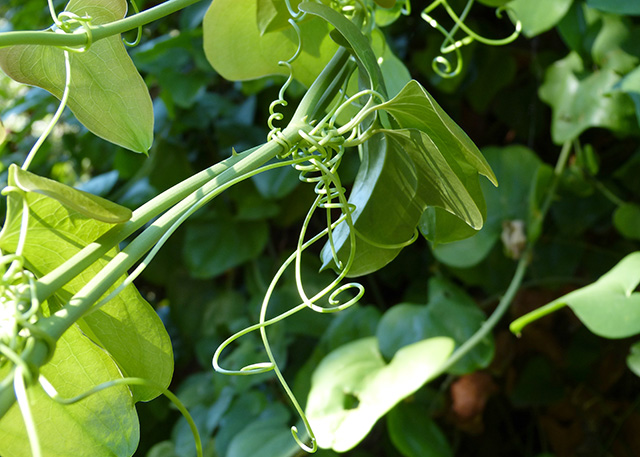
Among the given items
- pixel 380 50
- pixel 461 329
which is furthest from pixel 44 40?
pixel 461 329

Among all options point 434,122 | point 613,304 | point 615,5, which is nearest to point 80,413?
point 434,122

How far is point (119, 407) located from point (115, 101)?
106 mm

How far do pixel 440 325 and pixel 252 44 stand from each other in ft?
1.25

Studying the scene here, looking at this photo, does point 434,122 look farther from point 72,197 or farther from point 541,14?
point 541,14

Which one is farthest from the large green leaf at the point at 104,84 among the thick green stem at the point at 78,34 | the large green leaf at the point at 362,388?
the large green leaf at the point at 362,388

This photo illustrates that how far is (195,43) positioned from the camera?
0.73 meters

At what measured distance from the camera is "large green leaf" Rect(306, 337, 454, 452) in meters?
0.45

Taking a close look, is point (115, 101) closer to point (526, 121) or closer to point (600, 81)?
point (600, 81)

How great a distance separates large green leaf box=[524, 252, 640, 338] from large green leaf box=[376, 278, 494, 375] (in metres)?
0.16

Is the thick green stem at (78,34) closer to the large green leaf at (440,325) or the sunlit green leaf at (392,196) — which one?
the sunlit green leaf at (392,196)

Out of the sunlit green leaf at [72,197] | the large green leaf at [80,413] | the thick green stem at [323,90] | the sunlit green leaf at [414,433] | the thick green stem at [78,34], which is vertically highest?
the thick green stem at [78,34]

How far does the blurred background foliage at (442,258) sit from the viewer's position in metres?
0.63

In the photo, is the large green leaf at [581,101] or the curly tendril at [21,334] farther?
the large green leaf at [581,101]

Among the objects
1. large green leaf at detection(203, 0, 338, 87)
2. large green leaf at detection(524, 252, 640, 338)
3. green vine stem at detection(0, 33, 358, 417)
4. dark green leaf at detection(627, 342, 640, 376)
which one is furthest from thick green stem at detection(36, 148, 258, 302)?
dark green leaf at detection(627, 342, 640, 376)
